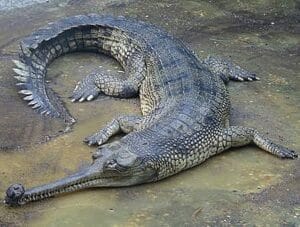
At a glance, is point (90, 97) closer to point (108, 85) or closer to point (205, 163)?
point (108, 85)

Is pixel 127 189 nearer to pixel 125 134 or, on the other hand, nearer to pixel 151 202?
pixel 151 202

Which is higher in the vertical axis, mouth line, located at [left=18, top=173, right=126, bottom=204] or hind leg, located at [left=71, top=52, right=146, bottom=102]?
hind leg, located at [left=71, top=52, right=146, bottom=102]

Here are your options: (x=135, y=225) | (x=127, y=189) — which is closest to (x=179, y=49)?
(x=127, y=189)

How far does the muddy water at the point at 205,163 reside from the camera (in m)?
4.35

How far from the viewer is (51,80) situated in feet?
20.3

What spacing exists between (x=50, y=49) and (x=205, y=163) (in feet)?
7.00

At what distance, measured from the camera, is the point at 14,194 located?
425cm

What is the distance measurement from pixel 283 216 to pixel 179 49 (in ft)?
7.32

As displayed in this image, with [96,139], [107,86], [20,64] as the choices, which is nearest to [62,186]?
[96,139]

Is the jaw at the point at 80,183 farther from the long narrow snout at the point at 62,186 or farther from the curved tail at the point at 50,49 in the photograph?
the curved tail at the point at 50,49

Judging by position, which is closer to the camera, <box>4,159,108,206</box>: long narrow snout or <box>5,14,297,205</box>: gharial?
A: <box>4,159,108,206</box>: long narrow snout

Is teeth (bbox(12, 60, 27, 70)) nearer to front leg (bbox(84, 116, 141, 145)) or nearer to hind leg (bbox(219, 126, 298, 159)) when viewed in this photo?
front leg (bbox(84, 116, 141, 145))

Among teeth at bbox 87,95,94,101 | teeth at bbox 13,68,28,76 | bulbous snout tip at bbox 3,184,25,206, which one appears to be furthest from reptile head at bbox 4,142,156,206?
teeth at bbox 13,68,28,76

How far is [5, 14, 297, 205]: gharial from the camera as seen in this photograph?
4.62m
